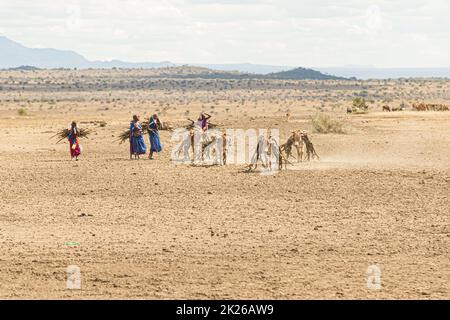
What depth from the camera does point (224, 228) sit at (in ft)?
53.5

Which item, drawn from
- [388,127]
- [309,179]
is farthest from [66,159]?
[388,127]

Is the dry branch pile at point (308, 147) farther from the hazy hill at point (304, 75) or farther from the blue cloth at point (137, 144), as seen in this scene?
the hazy hill at point (304, 75)

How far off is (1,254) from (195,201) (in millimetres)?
6097

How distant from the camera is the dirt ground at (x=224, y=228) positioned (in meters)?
12.3

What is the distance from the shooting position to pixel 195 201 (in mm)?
19453

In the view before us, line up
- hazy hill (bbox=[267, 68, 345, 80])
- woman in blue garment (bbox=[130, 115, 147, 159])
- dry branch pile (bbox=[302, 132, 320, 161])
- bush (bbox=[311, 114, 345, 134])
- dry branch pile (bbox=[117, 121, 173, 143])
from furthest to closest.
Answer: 1. hazy hill (bbox=[267, 68, 345, 80])
2. bush (bbox=[311, 114, 345, 134])
3. dry branch pile (bbox=[117, 121, 173, 143])
4. woman in blue garment (bbox=[130, 115, 147, 159])
5. dry branch pile (bbox=[302, 132, 320, 161])

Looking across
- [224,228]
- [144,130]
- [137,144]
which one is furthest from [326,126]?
[224,228]

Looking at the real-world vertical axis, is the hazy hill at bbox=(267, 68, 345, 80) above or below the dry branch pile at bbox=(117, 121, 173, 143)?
below

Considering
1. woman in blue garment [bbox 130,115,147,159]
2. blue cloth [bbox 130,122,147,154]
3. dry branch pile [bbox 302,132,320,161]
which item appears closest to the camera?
dry branch pile [bbox 302,132,320,161]

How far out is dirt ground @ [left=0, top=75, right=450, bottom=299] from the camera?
40.3 feet

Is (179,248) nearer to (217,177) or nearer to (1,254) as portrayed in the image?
(1,254)

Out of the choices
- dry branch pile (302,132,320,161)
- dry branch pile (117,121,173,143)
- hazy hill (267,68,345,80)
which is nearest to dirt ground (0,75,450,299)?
dry branch pile (302,132,320,161)

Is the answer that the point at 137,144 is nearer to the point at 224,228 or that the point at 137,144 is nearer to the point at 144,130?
the point at 144,130

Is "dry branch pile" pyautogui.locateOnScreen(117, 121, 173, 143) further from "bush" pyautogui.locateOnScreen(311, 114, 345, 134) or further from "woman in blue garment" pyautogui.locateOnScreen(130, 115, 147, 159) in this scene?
"bush" pyautogui.locateOnScreen(311, 114, 345, 134)
